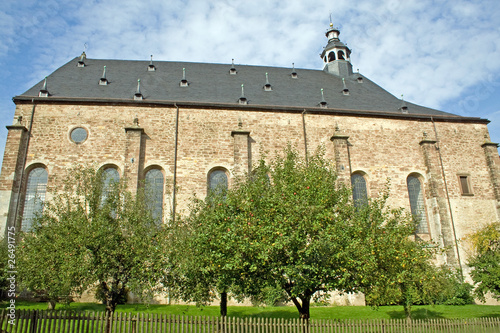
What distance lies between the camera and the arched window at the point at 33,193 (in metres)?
19.2

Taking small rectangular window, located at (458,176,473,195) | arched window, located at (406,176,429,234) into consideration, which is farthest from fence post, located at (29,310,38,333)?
small rectangular window, located at (458,176,473,195)

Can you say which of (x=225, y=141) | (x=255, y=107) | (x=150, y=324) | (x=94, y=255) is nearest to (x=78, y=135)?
(x=225, y=141)

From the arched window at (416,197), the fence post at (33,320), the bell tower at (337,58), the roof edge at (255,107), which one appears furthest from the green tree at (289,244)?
the bell tower at (337,58)

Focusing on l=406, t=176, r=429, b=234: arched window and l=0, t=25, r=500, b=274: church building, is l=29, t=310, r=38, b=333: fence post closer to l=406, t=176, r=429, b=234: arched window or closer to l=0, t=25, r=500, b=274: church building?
l=0, t=25, r=500, b=274: church building

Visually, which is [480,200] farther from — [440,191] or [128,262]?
[128,262]

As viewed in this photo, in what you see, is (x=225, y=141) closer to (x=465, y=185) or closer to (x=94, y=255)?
(x=94, y=255)

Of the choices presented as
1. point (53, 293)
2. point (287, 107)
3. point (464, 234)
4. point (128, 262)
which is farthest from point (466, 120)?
point (53, 293)

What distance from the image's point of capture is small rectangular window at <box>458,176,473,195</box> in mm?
22516

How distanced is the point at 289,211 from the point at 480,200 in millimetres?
17345

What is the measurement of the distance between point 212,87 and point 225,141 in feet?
16.4

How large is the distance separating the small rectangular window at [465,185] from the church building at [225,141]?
0.21ft

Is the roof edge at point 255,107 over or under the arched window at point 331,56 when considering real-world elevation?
Answer: under

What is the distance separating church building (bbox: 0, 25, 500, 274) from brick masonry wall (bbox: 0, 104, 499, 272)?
6 centimetres

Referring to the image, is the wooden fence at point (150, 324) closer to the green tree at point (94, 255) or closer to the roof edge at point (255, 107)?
the green tree at point (94, 255)
